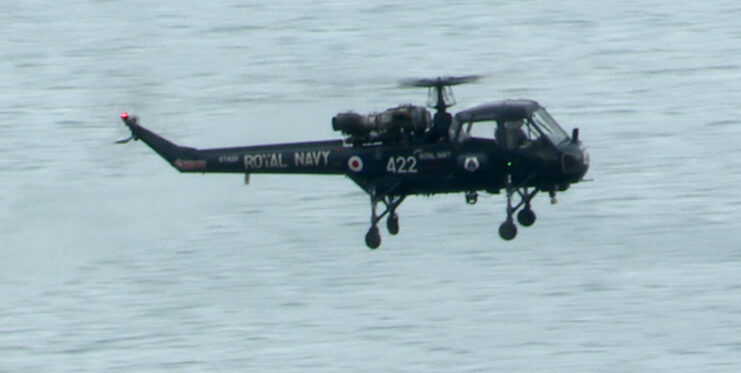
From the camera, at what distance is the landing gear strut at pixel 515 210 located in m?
26.0

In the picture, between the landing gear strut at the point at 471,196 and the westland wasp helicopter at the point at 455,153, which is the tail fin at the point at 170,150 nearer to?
the westland wasp helicopter at the point at 455,153

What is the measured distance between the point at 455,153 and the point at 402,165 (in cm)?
86

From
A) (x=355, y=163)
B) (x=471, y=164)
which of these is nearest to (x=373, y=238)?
(x=355, y=163)

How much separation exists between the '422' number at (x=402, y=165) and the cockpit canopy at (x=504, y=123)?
72 cm

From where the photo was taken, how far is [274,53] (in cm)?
7262

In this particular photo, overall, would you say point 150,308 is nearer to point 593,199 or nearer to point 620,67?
point 593,199

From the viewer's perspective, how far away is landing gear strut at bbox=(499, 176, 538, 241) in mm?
26047

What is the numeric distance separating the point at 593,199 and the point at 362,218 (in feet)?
25.1

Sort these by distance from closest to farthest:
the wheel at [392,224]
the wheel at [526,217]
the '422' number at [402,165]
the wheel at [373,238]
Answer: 1. the '422' number at [402,165]
2. the wheel at [526,217]
3. the wheel at [392,224]
4. the wheel at [373,238]

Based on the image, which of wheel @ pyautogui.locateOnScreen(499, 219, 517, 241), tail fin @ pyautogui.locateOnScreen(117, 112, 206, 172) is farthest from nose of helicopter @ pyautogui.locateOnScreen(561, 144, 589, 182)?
tail fin @ pyautogui.locateOnScreen(117, 112, 206, 172)

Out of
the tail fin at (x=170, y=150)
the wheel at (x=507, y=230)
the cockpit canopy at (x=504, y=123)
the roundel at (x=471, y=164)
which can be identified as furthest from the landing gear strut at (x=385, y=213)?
the tail fin at (x=170, y=150)

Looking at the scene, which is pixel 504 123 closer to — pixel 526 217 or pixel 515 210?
pixel 515 210

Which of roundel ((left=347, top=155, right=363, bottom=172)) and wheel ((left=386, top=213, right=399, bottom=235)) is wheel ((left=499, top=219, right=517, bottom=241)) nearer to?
wheel ((left=386, top=213, right=399, bottom=235))

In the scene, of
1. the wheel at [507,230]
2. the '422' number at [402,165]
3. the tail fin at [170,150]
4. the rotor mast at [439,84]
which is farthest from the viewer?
the tail fin at [170,150]
